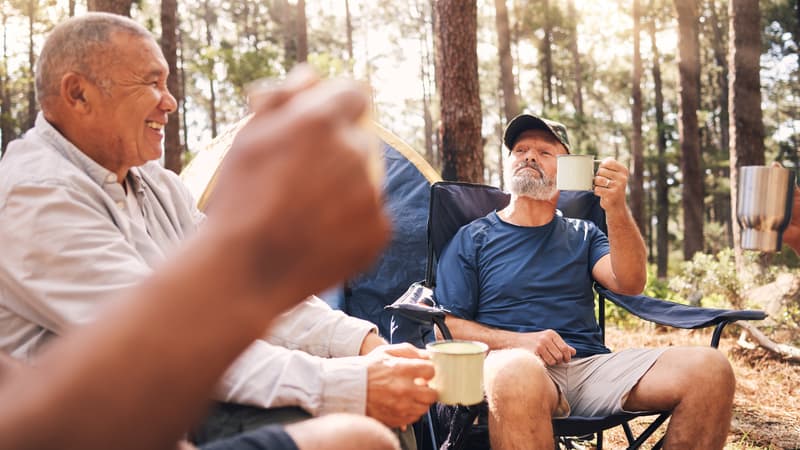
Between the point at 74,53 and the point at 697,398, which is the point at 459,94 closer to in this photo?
the point at 697,398

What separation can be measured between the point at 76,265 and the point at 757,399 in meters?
3.74

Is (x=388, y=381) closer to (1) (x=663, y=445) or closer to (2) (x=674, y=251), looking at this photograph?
(1) (x=663, y=445)

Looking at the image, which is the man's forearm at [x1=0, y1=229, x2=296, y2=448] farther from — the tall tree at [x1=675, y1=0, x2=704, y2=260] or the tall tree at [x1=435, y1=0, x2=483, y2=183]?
the tall tree at [x1=675, y1=0, x2=704, y2=260]

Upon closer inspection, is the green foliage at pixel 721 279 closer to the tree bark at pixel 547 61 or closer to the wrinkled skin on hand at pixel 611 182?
the wrinkled skin on hand at pixel 611 182

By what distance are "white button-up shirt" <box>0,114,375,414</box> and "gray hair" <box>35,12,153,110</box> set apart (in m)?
0.10

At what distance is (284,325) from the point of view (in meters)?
1.78

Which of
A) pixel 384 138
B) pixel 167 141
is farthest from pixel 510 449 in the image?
pixel 167 141

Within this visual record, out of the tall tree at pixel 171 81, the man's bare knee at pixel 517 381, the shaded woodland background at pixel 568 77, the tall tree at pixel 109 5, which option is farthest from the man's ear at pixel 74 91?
the tall tree at pixel 171 81

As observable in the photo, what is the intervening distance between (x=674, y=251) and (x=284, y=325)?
21241 millimetres

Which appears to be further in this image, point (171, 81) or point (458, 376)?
point (171, 81)

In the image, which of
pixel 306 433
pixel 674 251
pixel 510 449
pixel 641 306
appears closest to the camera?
pixel 306 433

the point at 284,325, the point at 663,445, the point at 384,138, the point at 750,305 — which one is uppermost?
the point at 384,138

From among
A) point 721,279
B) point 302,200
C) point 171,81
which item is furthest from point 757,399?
point 171,81

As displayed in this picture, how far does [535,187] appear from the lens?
264 cm
